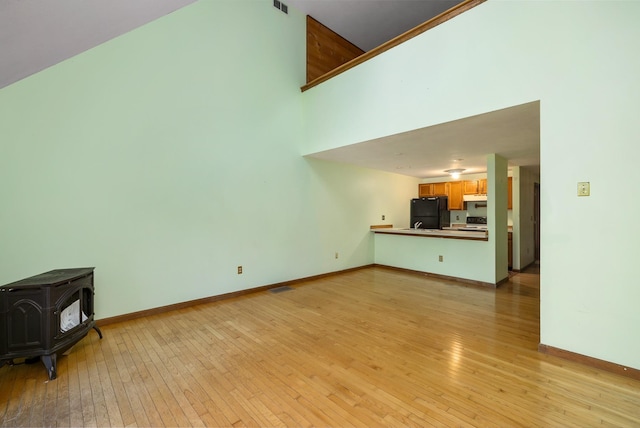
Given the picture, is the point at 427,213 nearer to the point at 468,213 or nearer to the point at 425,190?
the point at 425,190

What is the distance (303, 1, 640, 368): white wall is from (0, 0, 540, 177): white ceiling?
289 mm

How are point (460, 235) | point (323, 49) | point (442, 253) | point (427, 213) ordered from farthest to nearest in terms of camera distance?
point (427, 213), point (323, 49), point (442, 253), point (460, 235)

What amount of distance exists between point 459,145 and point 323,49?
315 centimetres

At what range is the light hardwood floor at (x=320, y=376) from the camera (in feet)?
5.21

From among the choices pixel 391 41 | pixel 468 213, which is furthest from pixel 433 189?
pixel 391 41

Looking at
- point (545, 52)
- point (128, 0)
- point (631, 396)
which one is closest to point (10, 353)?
point (128, 0)

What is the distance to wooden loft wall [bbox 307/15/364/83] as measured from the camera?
4.85m

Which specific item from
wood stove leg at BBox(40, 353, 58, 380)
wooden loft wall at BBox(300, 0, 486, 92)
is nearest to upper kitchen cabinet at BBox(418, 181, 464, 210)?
wooden loft wall at BBox(300, 0, 486, 92)

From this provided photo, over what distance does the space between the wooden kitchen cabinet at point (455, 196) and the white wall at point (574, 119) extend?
14.8 feet

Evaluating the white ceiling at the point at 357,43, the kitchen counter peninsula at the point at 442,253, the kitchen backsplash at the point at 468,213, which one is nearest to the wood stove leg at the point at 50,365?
the white ceiling at the point at 357,43

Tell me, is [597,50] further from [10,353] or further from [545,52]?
[10,353]

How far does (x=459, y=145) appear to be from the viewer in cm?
379

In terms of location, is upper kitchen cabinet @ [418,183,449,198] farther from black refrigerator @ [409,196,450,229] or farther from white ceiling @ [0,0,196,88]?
white ceiling @ [0,0,196,88]

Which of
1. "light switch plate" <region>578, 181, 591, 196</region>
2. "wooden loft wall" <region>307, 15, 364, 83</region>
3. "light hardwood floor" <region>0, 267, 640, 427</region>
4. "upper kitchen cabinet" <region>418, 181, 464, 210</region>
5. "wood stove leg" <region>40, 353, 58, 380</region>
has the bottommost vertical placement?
"light hardwood floor" <region>0, 267, 640, 427</region>
